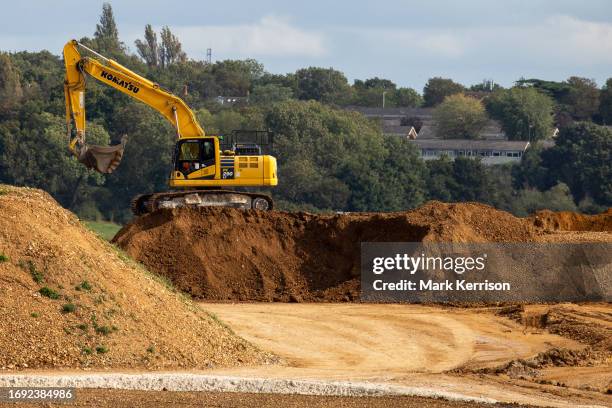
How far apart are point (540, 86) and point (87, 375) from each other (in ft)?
480

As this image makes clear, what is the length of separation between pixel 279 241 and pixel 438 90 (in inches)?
5655

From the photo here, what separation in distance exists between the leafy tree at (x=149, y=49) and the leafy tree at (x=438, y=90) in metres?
39.2

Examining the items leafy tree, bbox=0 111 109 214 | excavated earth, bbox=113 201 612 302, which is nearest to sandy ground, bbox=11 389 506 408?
excavated earth, bbox=113 201 612 302

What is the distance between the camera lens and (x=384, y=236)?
39.8 meters

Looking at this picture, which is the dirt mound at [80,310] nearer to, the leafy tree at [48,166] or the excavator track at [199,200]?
the excavator track at [199,200]

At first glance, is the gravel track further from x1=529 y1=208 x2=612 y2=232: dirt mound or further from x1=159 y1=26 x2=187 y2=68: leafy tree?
x1=159 y1=26 x2=187 y2=68: leafy tree

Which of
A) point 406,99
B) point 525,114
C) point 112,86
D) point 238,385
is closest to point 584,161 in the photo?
point 525,114

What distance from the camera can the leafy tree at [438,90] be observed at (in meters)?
182

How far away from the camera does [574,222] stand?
156 feet

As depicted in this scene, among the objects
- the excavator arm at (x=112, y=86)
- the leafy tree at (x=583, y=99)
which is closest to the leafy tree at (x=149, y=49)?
the leafy tree at (x=583, y=99)

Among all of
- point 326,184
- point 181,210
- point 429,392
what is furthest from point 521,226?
point 326,184

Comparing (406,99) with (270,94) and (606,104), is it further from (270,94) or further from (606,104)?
(270,94)

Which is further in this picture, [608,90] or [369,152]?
[608,90]

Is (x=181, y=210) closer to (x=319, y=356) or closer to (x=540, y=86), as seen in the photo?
(x=319, y=356)
